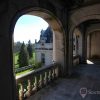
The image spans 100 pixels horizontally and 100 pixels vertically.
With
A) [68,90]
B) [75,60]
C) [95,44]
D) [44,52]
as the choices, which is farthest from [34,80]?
[44,52]

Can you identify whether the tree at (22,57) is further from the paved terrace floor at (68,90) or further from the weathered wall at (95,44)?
the paved terrace floor at (68,90)

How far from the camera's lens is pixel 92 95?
442 centimetres

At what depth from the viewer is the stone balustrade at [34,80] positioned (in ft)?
13.1

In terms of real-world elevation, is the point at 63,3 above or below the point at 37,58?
above

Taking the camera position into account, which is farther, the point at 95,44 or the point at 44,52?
the point at 44,52

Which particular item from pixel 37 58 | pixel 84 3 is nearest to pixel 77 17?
pixel 84 3

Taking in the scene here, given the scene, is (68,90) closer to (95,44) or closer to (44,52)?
(95,44)

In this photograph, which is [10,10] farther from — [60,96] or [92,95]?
[92,95]

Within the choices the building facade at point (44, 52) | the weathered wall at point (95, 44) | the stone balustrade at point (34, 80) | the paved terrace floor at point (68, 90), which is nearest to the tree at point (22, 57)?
the building facade at point (44, 52)

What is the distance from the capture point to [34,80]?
4863 millimetres

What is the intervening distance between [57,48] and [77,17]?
5.34 feet

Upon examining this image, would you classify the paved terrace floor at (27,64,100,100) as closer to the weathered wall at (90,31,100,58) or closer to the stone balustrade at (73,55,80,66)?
the stone balustrade at (73,55,80,66)

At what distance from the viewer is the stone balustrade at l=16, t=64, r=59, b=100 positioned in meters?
4.00

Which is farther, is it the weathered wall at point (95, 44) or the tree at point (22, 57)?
the tree at point (22, 57)
